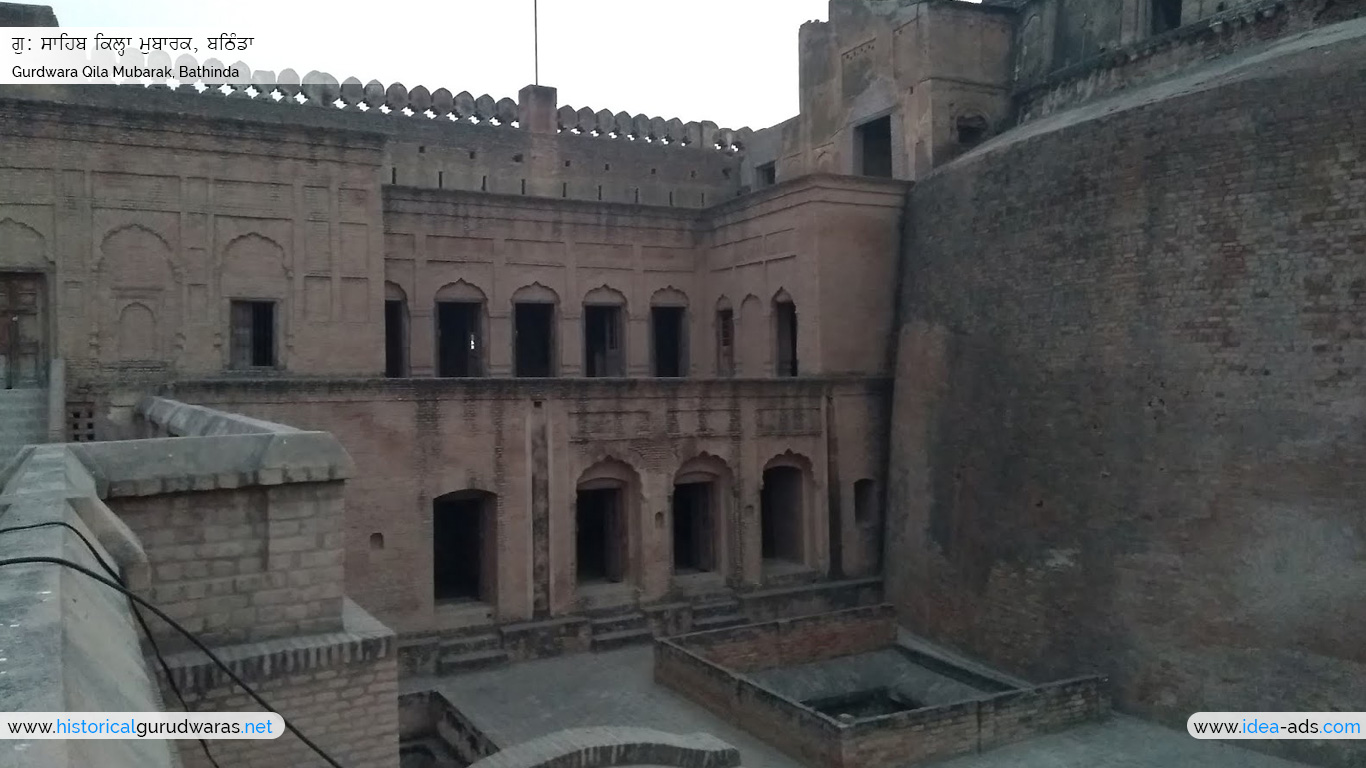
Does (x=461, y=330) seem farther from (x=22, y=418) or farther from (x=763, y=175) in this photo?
(x=22, y=418)

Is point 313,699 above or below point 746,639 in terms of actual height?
above

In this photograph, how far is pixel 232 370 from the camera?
51.4ft

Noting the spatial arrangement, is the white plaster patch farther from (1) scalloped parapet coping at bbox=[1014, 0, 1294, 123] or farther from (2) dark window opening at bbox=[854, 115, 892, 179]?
(2) dark window opening at bbox=[854, 115, 892, 179]

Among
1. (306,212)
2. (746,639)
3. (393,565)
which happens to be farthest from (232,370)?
(746,639)

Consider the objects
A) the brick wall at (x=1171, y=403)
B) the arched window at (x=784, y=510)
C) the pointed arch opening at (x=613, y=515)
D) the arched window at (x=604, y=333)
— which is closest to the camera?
the brick wall at (x=1171, y=403)

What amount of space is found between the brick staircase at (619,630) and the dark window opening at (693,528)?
137cm

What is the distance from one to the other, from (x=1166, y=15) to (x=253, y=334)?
642 inches

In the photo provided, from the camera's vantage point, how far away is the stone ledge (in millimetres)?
6367

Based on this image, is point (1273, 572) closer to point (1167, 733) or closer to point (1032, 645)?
point (1167, 733)

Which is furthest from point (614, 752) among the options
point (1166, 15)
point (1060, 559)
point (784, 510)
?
point (1166, 15)

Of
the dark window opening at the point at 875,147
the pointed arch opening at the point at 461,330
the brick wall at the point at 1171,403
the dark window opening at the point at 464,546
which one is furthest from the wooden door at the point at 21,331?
the dark window opening at the point at 875,147

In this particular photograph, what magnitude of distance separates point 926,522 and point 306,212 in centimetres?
1091

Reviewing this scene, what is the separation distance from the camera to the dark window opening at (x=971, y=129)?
19312 mm

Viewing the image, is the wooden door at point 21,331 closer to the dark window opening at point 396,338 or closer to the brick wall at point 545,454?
the brick wall at point 545,454
